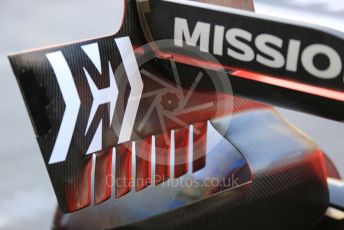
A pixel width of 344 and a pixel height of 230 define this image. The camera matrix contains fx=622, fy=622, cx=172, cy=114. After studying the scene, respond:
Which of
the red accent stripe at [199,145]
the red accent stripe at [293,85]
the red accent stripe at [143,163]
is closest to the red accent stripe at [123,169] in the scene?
the red accent stripe at [143,163]

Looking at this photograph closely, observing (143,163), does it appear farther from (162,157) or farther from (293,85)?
(293,85)

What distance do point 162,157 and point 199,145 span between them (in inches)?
2.9

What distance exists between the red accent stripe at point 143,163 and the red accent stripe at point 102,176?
0.05 m

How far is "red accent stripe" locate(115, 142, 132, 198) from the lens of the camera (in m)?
1.00

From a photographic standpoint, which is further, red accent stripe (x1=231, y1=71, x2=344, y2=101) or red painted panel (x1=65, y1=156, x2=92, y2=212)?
red painted panel (x1=65, y1=156, x2=92, y2=212)

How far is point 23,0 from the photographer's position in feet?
6.40

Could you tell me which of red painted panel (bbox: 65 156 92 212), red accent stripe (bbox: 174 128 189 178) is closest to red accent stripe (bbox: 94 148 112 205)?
red painted panel (bbox: 65 156 92 212)

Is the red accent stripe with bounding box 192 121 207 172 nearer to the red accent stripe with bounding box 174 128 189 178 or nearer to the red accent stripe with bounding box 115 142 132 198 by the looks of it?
the red accent stripe with bounding box 174 128 189 178

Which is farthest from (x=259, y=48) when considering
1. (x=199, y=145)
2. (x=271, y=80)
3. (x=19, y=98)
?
(x=19, y=98)

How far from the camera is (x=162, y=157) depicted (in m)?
1.04

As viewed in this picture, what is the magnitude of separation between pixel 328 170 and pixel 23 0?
3.84ft

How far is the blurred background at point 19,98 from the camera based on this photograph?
901 millimetres

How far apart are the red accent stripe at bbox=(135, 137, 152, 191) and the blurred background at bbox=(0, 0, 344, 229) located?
19 centimetres

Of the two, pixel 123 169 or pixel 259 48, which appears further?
pixel 123 169
